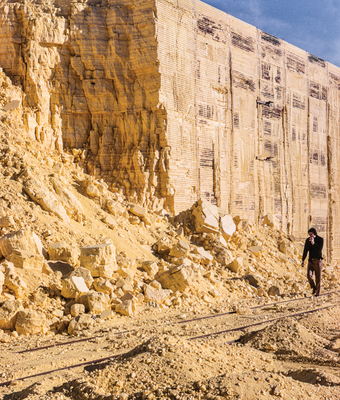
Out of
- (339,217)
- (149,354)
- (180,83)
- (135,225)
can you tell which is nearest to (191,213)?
(135,225)

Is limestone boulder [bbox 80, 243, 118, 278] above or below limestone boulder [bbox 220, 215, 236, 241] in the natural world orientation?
below

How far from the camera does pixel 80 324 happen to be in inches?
260

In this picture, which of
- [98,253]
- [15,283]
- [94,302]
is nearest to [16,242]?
[15,283]

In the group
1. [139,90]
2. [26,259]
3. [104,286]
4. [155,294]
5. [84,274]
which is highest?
[139,90]

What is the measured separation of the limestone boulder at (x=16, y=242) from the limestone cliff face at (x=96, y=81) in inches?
196

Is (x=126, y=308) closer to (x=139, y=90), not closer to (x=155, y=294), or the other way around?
(x=155, y=294)

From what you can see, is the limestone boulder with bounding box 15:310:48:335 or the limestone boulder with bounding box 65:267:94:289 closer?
the limestone boulder with bounding box 15:310:48:335

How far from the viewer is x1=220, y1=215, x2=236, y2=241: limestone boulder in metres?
12.5

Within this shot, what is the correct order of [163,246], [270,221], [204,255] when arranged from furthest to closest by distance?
[270,221]
[204,255]
[163,246]

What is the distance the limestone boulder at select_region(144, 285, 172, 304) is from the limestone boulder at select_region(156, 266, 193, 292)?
36 cm

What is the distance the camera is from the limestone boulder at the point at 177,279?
866 centimetres

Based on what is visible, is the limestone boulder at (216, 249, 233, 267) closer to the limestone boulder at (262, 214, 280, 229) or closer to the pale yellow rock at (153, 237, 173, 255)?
the pale yellow rock at (153, 237, 173, 255)

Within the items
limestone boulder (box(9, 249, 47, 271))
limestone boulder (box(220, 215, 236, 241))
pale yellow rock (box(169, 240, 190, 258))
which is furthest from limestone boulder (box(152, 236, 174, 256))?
limestone boulder (box(9, 249, 47, 271))

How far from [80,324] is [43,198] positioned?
145 inches
